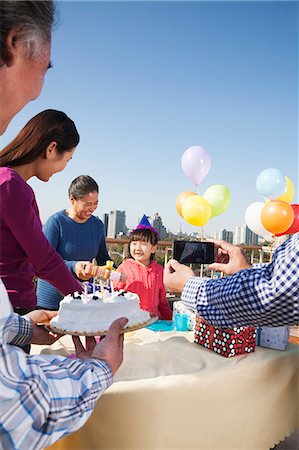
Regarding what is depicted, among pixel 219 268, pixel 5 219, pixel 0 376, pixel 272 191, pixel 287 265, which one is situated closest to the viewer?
pixel 0 376

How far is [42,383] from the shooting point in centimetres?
49

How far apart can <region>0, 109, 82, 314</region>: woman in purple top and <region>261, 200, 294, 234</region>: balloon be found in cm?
282

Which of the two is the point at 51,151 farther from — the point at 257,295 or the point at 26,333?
the point at 257,295

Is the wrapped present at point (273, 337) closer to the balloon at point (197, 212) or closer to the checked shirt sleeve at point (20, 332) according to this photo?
the checked shirt sleeve at point (20, 332)

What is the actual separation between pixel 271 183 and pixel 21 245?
352 centimetres

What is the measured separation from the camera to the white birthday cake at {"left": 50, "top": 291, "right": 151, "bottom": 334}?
106cm

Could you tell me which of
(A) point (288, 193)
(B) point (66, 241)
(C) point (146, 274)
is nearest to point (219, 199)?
(A) point (288, 193)

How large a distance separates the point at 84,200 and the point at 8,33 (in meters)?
1.51

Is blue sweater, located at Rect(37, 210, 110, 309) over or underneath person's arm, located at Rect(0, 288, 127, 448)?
over

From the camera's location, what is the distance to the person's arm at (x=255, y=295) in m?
0.87

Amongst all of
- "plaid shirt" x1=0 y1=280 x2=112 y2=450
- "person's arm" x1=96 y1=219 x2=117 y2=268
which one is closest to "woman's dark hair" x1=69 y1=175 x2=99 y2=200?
"person's arm" x1=96 y1=219 x2=117 y2=268

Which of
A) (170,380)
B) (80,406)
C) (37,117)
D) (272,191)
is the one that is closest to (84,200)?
(37,117)

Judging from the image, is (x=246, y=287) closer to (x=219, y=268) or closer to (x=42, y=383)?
→ (x=219, y=268)

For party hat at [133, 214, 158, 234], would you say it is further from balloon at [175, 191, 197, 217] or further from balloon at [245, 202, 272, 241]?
balloon at [245, 202, 272, 241]
